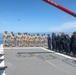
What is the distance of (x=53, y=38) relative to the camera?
89.5 feet

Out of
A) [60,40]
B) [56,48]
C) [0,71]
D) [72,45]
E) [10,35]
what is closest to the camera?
[0,71]

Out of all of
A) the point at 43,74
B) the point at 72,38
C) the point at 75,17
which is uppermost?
the point at 75,17

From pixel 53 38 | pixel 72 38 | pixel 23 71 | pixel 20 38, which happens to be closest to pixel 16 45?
pixel 20 38

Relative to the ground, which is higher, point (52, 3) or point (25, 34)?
point (52, 3)

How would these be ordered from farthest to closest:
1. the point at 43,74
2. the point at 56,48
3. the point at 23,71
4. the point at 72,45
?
the point at 56,48 < the point at 72,45 < the point at 23,71 < the point at 43,74

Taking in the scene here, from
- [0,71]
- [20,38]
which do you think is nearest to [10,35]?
[20,38]

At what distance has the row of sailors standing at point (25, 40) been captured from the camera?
105 feet

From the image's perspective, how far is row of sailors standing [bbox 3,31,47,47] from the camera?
3203 centimetres

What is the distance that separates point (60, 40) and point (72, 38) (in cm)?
325

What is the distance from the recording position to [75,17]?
27.5m

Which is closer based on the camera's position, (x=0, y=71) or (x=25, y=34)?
(x=0, y=71)

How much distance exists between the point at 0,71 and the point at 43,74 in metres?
4.33

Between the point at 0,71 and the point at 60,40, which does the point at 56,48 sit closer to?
the point at 60,40

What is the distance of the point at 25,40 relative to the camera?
106ft
